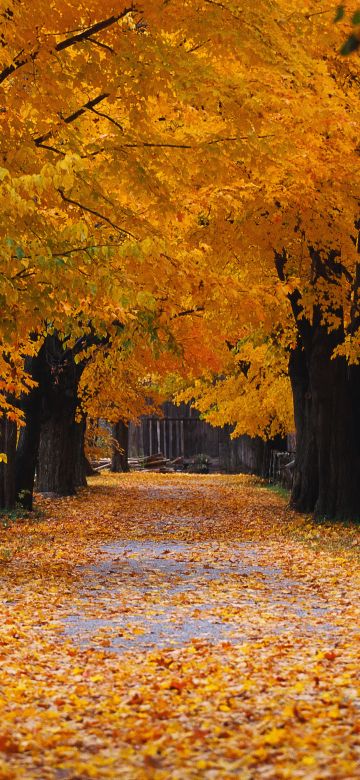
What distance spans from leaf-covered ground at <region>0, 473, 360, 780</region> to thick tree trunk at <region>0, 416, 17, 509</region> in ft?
10.6

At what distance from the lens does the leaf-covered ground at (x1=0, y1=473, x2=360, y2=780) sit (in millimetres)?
5707

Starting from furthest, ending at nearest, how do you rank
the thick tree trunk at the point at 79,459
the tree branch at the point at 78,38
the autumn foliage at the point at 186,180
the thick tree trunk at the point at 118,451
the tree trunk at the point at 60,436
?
the thick tree trunk at the point at 118,451 → the thick tree trunk at the point at 79,459 → the tree trunk at the point at 60,436 → the tree branch at the point at 78,38 → the autumn foliage at the point at 186,180

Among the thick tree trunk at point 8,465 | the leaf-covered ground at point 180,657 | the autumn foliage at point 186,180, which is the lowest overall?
the leaf-covered ground at point 180,657

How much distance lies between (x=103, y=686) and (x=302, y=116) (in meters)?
8.59

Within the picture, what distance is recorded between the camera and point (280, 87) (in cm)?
1355

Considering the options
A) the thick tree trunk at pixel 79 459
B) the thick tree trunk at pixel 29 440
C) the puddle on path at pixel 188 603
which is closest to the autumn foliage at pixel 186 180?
the thick tree trunk at pixel 29 440

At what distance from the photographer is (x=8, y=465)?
71.1 feet

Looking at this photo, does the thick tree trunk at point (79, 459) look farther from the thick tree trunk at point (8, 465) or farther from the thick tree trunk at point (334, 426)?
the thick tree trunk at point (334, 426)

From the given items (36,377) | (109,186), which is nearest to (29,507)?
(36,377)

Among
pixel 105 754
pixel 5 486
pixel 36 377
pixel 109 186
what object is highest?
pixel 109 186

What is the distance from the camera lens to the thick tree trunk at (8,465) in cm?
2116

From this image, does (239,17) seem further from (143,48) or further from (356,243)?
(356,243)

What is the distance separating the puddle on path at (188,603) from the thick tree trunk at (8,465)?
5987 mm

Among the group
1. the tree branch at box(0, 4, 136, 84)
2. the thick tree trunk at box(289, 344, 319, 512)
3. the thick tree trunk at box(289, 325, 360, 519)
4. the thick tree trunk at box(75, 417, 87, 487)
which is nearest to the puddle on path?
the thick tree trunk at box(289, 325, 360, 519)
